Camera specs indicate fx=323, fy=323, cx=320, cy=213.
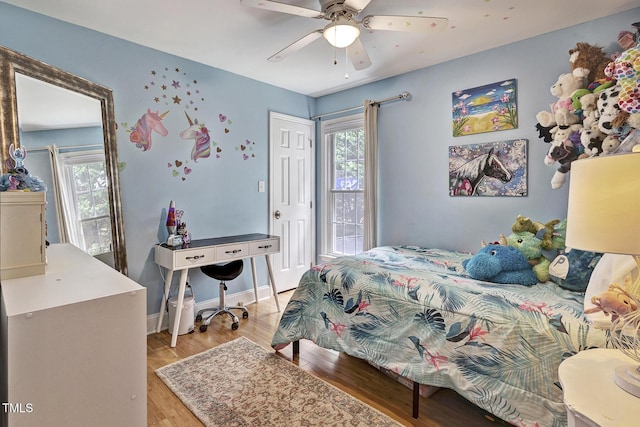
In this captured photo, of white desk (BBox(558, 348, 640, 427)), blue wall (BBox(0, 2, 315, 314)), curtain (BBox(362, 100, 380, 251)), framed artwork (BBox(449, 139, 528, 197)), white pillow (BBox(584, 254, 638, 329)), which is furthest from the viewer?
curtain (BBox(362, 100, 380, 251))

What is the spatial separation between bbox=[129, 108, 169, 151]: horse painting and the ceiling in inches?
22.6

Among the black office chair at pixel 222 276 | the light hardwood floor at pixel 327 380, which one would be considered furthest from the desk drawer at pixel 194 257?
the light hardwood floor at pixel 327 380

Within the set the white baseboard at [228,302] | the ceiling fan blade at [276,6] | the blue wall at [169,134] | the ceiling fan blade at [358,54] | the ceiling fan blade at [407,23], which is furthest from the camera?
the white baseboard at [228,302]

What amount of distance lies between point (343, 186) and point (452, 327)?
2519 millimetres

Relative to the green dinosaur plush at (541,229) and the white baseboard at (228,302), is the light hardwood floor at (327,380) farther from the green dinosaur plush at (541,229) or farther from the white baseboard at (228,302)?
the green dinosaur plush at (541,229)

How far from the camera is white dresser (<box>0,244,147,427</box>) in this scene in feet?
2.85

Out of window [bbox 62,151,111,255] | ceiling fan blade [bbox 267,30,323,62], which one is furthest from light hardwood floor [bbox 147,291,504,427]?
ceiling fan blade [bbox 267,30,323,62]

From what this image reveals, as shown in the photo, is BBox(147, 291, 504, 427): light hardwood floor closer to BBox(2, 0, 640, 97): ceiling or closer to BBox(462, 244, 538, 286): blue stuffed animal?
BBox(462, 244, 538, 286): blue stuffed animal

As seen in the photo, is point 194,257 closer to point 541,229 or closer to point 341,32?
point 341,32

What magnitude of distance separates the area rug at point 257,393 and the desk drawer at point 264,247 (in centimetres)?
96

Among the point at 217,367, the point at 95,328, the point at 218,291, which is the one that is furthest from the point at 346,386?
the point at 218,291

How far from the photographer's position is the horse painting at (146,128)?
8.93 ft

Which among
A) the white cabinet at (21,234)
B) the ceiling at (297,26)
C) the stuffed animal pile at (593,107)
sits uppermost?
the ceiling at (297,26)

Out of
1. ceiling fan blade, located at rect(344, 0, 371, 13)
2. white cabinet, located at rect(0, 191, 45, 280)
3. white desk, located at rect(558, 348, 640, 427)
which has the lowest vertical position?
white desk, located at rect(558, 348, 640, 427)
